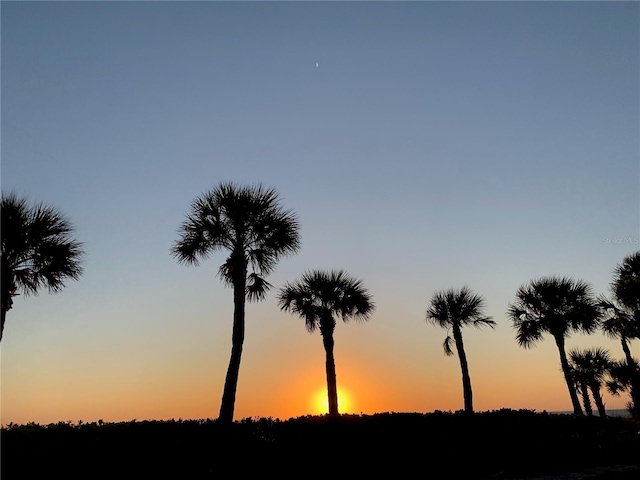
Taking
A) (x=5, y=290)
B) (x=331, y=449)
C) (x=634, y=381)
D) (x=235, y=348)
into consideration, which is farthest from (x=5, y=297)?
(x=634, y=381)

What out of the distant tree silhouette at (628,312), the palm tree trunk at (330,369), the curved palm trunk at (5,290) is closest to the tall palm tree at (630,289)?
the distant tree silhouette at (628,312)

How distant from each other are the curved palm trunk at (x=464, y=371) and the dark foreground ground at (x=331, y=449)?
11.5 m

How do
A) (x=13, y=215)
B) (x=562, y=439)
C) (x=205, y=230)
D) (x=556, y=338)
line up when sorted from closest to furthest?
(x=13, y=215), (x=562, y=439), (x=205, y=230), (x=556, y=338)

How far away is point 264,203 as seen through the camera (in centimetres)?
1798

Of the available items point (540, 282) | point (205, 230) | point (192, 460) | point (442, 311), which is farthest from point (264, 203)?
point (540, 282)

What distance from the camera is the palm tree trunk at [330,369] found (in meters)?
23.8

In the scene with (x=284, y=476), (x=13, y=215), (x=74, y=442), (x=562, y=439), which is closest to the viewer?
(x=74, y=442)

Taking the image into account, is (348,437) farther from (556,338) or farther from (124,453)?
(556,338)

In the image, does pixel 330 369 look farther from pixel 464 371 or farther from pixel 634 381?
pixel 634 381

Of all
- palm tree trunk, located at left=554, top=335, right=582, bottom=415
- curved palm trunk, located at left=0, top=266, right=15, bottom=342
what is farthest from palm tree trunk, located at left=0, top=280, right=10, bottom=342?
palm tree trunk, located at left=554, top=335, right=582, bottom=415

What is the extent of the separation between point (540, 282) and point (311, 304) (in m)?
17.4

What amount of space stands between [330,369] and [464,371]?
33.7ft

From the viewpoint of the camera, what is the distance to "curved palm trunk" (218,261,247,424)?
15.0 meters

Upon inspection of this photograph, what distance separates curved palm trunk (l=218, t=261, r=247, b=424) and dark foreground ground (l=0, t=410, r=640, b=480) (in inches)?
206
